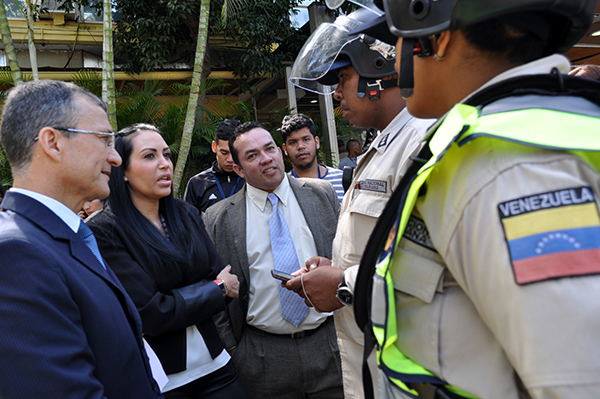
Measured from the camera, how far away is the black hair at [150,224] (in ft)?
7.70

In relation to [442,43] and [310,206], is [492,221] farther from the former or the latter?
[310,206]

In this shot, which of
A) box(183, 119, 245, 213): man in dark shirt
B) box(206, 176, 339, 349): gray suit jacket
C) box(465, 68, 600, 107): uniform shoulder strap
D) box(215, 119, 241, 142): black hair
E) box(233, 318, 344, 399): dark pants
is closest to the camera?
box(465, 68, 600, 107): uniform shoulder strap

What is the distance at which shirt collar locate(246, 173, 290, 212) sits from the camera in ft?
9.73

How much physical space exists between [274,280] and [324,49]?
139 centimetres

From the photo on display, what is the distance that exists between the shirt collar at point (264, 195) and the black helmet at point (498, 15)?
1953 mm

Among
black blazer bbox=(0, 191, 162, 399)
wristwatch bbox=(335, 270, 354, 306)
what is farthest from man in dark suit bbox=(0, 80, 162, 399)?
wristwatch bbox=(335, 270, 354, 306)

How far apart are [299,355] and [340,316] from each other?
0.82 meters

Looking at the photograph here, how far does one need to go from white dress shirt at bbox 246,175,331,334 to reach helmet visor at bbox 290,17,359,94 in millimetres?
850

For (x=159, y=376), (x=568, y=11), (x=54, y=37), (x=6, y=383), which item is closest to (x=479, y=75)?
(x=568, y=11)

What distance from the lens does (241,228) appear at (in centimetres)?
286

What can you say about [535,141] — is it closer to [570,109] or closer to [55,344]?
[570,109]

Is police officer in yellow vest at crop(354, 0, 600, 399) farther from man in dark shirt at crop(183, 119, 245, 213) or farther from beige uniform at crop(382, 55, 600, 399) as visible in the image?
man in dark shirt at crop(183, 119, 245, 213)

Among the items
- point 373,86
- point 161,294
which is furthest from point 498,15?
point 161,294

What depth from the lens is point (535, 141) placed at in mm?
736
